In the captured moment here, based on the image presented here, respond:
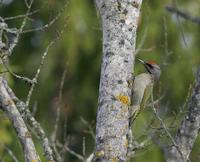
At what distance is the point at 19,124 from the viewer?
15.9ft

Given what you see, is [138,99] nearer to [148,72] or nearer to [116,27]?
[148,72]

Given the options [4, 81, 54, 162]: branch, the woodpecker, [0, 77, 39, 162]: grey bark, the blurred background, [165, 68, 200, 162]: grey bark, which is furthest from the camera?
the blurred background

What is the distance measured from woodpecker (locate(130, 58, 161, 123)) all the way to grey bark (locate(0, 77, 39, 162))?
139 centimetres

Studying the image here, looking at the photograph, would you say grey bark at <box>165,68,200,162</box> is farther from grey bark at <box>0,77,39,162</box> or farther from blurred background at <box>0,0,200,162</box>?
blurred background at <box>0,0,200,162</box>

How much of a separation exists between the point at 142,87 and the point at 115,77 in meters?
1.57

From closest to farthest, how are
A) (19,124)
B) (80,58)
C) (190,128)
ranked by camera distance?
(19,124)
(190,128)
(80,58)

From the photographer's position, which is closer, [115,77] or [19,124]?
[19,124]

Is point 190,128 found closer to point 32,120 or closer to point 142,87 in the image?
point 32,120

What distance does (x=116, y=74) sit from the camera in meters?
5.09

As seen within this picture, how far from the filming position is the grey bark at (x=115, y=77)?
4.90m

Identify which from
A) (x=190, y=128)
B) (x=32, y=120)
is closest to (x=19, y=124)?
(x=32, y=120)

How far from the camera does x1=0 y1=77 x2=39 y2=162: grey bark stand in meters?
4.75

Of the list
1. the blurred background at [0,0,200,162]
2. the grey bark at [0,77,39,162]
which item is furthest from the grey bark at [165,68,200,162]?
the blurred background at [0,0,200,162]

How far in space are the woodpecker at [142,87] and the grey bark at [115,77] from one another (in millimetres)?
958
